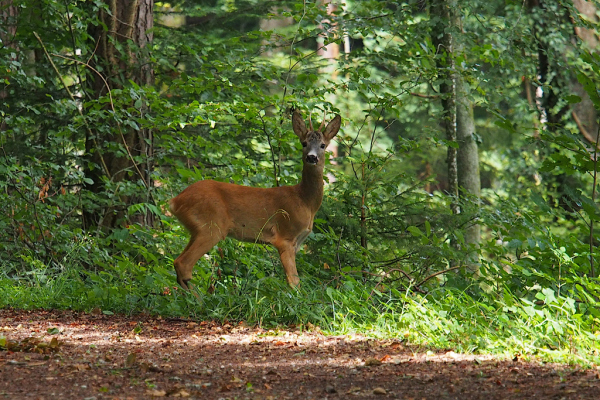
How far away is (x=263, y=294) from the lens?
5.95 meters

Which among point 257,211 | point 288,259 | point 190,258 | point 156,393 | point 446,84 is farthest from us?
point 446,84

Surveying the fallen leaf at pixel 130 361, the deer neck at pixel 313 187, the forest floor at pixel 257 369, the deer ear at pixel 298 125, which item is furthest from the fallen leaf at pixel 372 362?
the deer ear at pixel 298 125

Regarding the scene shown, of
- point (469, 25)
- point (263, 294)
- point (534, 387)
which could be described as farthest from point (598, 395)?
point (469, 25)

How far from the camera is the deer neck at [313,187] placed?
7.29 m

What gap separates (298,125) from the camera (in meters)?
7.24

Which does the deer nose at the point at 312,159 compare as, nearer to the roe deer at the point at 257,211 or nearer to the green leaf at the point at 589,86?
the roe deer at the point at 257,211

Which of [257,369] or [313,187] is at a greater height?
[313,187]

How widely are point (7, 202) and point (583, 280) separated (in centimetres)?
657

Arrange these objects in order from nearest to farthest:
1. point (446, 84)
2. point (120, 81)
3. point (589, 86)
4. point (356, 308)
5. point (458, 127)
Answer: point (589, 86) → point (356, 308) → point (120, 81) → point (446, 84) → point (458, 127)

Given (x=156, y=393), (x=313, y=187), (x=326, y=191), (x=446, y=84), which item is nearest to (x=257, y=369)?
(x=156, y=393)

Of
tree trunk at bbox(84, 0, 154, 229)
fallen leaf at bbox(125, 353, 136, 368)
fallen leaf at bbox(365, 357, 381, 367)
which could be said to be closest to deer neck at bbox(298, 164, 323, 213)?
tree trunk at bbox(84, 0, 154, 229)

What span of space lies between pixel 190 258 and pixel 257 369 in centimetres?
288

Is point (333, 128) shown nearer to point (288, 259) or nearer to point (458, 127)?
point (288, 259)

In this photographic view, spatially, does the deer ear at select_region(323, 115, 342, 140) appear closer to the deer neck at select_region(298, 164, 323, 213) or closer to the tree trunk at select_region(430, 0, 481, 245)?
the deer neck at select_region(298, 164, 323, 213)
